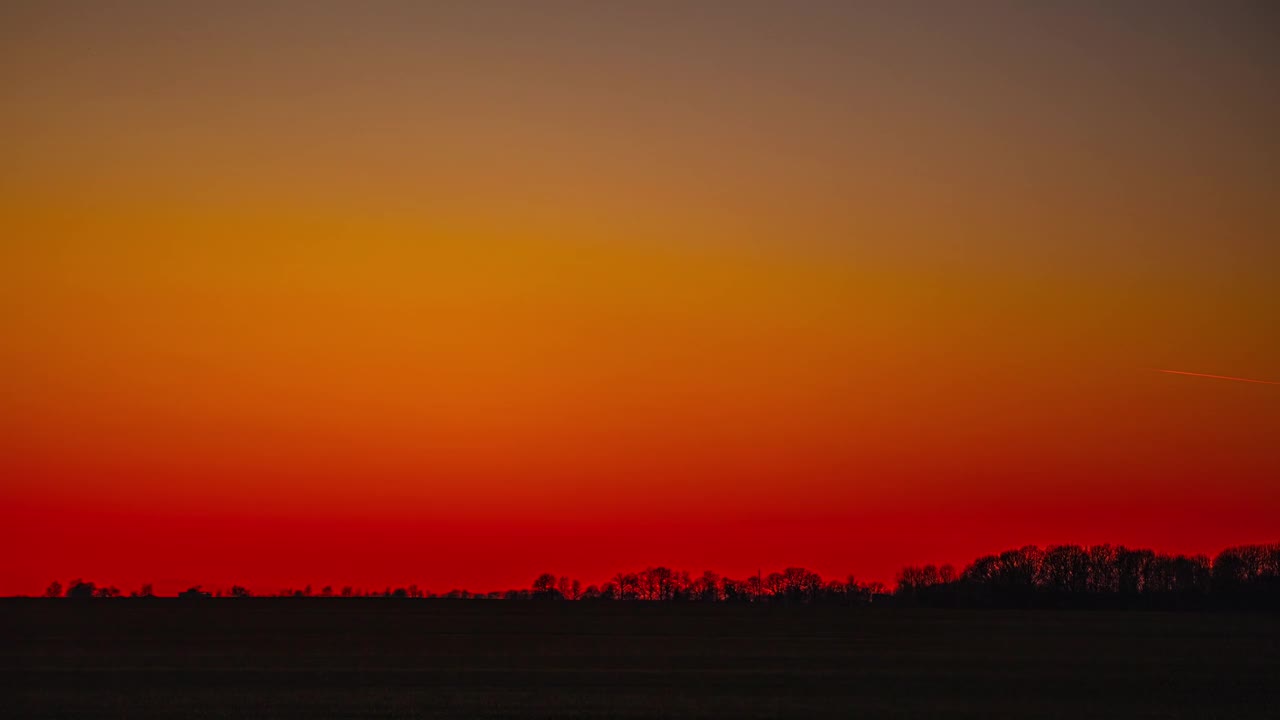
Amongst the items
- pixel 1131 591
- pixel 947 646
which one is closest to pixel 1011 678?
pixel 947 646

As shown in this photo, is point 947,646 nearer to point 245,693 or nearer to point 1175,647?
point 1175,647

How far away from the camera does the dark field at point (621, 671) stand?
37531 millimetres

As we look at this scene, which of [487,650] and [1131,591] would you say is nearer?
[487,650]

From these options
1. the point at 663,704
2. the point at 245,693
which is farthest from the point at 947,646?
the point at 245,693

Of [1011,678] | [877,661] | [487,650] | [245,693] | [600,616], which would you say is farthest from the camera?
[600,616]

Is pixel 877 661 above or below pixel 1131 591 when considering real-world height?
below

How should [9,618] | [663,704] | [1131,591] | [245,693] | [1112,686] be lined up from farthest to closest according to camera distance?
[1131,591], [9,618], [1112,686], [245,693], [663,704]

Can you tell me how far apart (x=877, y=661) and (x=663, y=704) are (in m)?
24.8

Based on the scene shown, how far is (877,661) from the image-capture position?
59.8 m

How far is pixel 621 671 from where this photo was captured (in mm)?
51062

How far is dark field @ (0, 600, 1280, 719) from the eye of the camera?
37.5 meters

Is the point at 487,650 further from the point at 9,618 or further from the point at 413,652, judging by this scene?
the point at 9,618

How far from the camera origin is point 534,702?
124 ft

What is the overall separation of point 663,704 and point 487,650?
29.4 m
